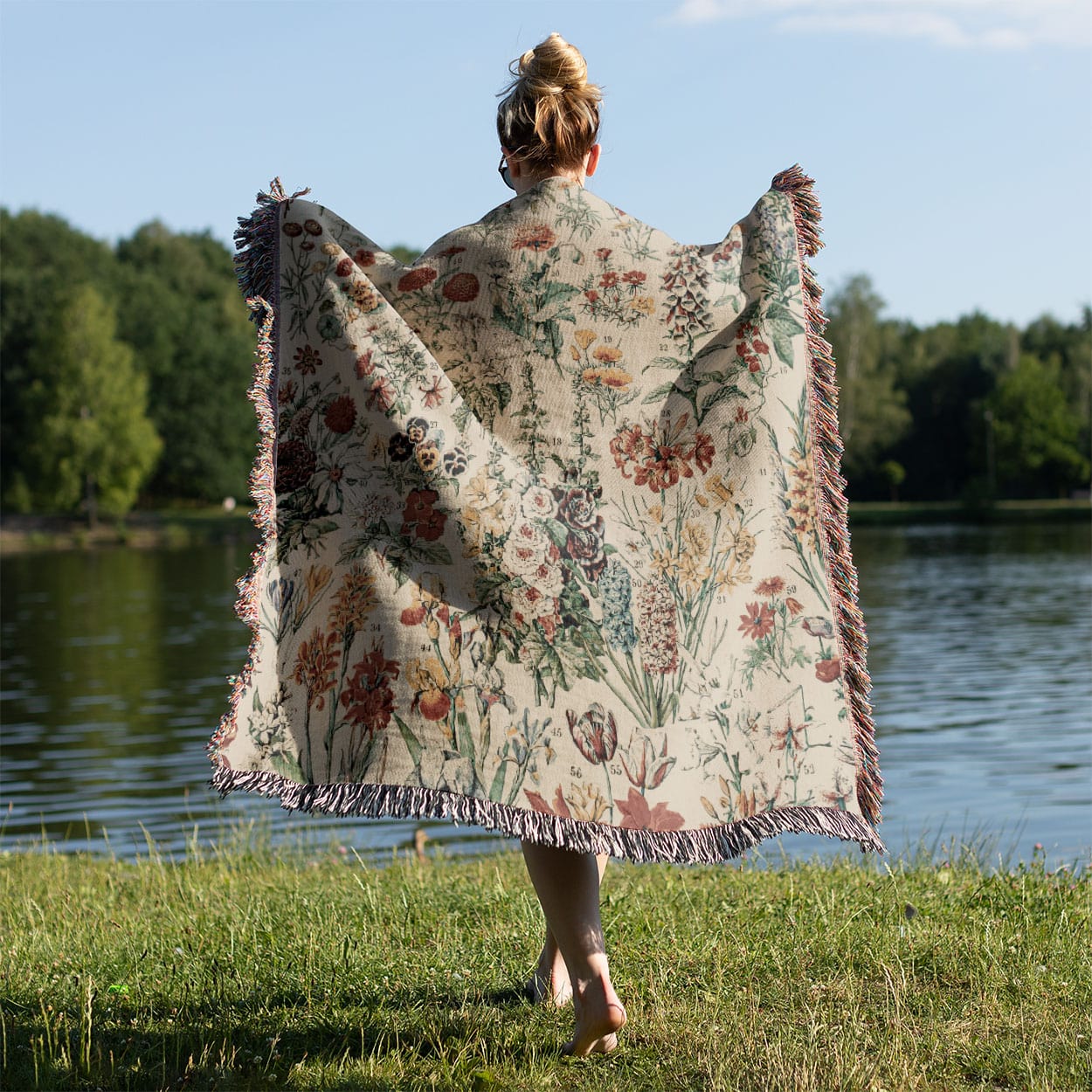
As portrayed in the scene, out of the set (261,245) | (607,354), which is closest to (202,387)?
(261,245)

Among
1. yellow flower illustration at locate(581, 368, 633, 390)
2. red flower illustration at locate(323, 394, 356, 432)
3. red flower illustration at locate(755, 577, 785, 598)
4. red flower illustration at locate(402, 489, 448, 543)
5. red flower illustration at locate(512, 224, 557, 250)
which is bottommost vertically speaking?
red flower illustration at locate(755, 577, 785, 598)

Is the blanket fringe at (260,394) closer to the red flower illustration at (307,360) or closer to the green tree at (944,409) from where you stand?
the red flower illustration at (307,360)

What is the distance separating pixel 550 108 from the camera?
3.06 m

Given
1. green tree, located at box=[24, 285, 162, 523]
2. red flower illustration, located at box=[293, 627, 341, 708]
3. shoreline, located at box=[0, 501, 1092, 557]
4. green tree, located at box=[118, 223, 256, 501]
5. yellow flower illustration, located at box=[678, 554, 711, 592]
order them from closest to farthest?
1. red flower illustration, located at box=[293, 627, 341, 708]
2. yellow flower illustration, located at box=[678, 554, 711, 592]
3. shoreline, located at box=[0, 501, 1092, 557]
4. green tree, located at box=[24, 285, 162, 523]
5. green tree, located at box=[118, 223, 256, 501]

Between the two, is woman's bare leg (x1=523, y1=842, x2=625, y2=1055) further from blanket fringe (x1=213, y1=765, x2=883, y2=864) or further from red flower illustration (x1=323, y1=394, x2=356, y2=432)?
red flower illustration (x1=323, y1=394, x2=356, y2=432)

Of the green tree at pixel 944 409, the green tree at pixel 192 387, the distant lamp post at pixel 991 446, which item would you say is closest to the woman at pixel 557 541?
the green tree at pixel 192 387

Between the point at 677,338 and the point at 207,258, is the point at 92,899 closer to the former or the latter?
the point at 677,338

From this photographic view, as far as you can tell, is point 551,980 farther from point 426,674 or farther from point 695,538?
point 695,538

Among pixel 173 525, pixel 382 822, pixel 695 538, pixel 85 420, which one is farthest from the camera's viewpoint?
pixel 173 525

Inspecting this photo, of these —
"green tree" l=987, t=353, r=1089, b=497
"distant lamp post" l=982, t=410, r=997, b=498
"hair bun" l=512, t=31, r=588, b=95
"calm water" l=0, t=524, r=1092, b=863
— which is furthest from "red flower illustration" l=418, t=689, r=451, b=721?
"green tree" l=987, t=353, r=1089, b=497

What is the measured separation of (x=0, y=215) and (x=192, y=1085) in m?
68.8

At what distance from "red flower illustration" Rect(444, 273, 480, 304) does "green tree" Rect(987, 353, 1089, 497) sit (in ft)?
224

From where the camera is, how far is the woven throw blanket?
284 cm

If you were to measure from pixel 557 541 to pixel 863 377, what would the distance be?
219ft
